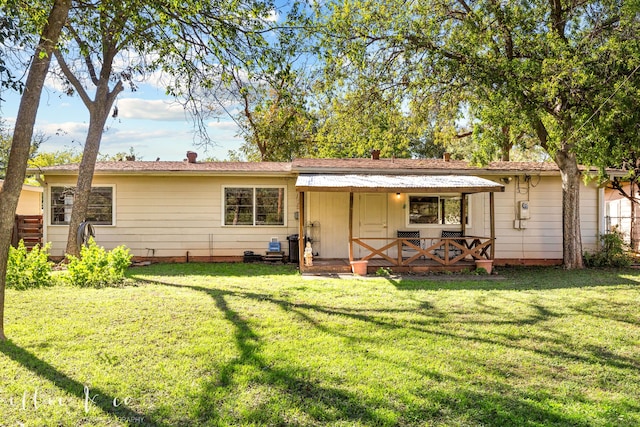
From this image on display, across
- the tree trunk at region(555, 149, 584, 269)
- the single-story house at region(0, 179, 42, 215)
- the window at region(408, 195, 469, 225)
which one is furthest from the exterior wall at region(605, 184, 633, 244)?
the single-story house at region(0, 179, 42, 215)

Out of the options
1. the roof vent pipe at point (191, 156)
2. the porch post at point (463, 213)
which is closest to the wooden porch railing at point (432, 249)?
the porch post at point (463, 213)

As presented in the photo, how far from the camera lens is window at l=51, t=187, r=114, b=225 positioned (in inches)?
475

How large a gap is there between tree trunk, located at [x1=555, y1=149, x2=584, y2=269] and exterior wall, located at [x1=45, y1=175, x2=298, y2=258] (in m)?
7.12

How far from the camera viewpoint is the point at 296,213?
12.2 metres

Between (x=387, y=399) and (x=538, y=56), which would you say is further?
(x=538, y=56)

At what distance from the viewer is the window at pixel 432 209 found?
12.1 m

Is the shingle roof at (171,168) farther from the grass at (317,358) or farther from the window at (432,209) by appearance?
the grass at (317,358)

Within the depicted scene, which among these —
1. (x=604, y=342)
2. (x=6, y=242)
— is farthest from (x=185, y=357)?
(x=604, y=342)

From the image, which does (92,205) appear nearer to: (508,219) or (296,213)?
(296,213)

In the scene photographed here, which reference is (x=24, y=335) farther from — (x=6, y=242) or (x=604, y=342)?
(x=604, y=342)

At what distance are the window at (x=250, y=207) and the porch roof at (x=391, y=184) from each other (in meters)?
1.69

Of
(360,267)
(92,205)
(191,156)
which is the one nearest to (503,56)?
(360,267)

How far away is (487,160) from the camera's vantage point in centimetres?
1079

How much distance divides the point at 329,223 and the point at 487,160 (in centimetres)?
439
